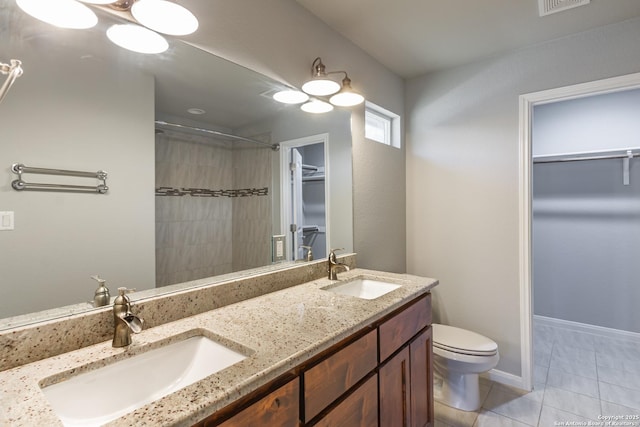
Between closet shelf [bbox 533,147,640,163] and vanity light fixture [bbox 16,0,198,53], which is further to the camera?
closet shelf [bbox 533,147,640,163]

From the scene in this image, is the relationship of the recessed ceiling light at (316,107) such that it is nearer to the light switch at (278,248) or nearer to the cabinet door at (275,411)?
the light switch at (278,248)

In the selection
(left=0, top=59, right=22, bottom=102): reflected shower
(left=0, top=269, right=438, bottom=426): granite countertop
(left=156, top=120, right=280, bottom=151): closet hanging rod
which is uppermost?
(left=0, top=59, right=22, bottom=102): reflected shower

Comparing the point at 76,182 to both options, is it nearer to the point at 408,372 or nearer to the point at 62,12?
the point at 62,12

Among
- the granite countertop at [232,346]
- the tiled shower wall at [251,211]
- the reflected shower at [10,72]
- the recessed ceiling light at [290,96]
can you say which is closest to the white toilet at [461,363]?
the granite countertop at [232,346]

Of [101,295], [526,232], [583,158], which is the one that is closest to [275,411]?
[101,295]

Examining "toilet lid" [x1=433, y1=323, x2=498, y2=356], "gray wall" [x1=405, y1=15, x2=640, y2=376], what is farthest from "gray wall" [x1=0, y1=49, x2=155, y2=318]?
"gray wall" [x1=405, y1=15, x2=640, y2=376]

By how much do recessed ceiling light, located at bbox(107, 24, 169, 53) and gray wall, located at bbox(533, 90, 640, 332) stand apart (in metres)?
3.48

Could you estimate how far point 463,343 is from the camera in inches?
77.3

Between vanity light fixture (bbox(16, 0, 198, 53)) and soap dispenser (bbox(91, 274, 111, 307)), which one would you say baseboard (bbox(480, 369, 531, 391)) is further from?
vanity light fixture (bbox(16, 0, 198, 53))

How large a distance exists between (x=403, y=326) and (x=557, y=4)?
6.38 feet

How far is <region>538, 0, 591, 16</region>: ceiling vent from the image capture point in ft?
5.50

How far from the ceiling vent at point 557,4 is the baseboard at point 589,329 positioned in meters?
2.88

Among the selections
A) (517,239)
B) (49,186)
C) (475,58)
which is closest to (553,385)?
(517,239)

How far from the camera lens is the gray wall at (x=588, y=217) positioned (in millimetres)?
2787
